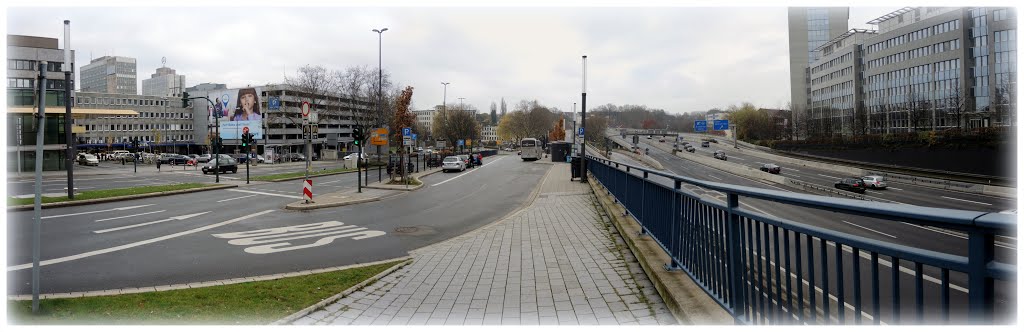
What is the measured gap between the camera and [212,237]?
34.7 ft

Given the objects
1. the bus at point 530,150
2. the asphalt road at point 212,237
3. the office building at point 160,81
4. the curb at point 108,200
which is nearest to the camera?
the asphalt road at point 212,237

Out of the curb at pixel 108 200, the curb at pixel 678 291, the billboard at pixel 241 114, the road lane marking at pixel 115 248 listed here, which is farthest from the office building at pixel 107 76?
the curb at pixel 678 291

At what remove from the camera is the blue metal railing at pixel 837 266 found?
1.80 m

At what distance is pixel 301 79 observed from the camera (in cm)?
5884

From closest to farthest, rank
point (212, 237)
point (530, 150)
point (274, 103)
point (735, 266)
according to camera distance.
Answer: point (735, 266) → point (212, 237) → point (530, 150) → point (274, 103)

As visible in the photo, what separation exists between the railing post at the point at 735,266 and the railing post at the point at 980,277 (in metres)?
1.58

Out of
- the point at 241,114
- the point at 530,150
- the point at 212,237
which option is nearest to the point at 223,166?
the point at 212,237

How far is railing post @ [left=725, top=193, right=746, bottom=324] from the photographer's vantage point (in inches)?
135

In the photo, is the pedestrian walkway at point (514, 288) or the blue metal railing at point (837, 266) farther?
the pedestrian walkway at point (514, 288)

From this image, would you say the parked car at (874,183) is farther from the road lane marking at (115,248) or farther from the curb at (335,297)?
the road lane marking at (115,248)

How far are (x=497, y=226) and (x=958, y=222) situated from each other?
971 centimetres

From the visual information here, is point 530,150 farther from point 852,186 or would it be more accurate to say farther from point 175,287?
point 175,287

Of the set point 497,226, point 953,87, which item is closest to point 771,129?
point 953,87

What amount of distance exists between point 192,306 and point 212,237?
6155 millimetres
